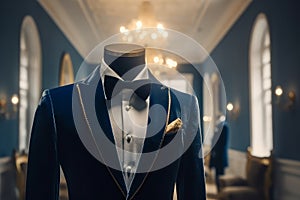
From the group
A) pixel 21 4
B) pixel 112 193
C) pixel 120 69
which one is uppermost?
pixel 21 4

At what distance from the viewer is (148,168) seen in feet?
3.95

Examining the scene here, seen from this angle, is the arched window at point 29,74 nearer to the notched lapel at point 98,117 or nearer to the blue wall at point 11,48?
the blue wall at point 11,48

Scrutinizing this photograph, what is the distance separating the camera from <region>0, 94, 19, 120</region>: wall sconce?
4062mm

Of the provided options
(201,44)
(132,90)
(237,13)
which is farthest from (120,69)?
(201,44)

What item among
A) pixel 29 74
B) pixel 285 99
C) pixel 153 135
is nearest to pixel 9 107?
pixel 29 74

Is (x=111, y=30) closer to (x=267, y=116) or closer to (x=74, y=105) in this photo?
(x=267, y=116)

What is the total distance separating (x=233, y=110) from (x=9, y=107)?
3607mm

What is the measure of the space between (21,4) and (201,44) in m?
5.01

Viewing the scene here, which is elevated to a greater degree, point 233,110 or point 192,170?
point 233,110

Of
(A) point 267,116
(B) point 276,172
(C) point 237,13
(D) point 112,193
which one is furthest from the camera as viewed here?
(C) point 237,13

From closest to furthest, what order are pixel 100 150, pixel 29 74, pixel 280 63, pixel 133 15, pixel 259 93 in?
pixel 100 150, pixel 280 63, pixel 29 74, pixel 259 93, pixel 133 15

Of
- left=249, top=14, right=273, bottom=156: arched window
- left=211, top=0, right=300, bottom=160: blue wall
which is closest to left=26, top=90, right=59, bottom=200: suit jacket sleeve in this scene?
left=211, top=0, right=300, bottom=160: blue wall

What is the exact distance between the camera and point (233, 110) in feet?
22.3

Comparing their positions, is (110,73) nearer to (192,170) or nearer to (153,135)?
(153,135)
